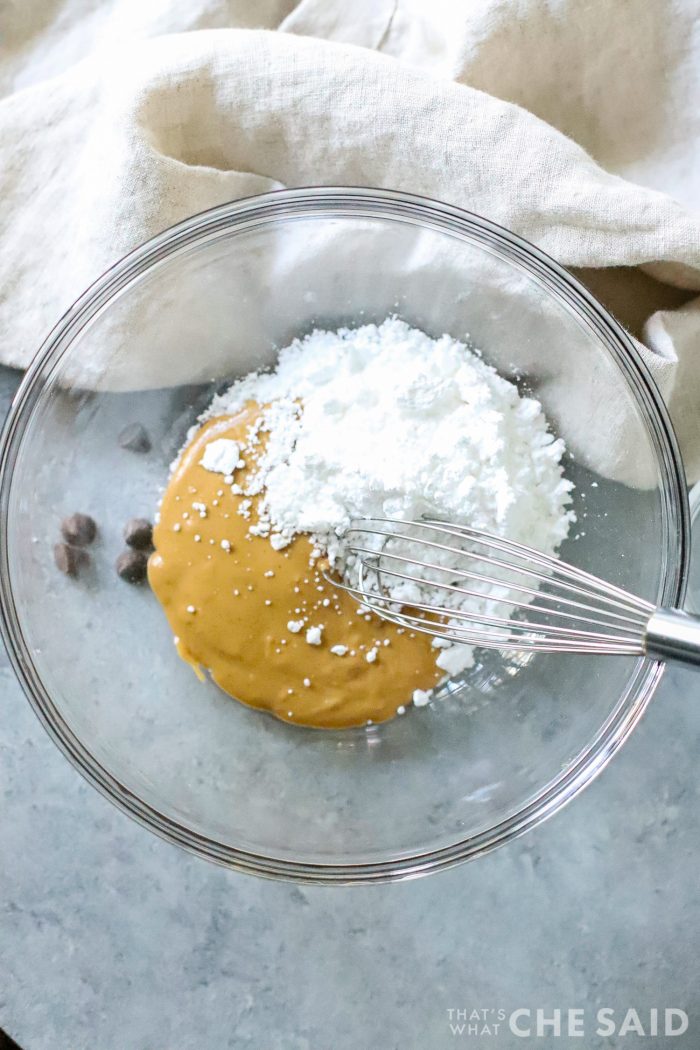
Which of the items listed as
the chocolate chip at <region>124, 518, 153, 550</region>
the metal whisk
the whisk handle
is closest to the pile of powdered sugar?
the metal whisk

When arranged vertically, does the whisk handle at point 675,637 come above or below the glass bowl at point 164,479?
below

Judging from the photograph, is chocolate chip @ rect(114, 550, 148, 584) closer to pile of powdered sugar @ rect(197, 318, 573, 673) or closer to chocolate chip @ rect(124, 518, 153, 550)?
chocolate chip @ rect(124, 518, 153, 550)

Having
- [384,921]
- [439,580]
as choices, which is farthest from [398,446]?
[384,921]

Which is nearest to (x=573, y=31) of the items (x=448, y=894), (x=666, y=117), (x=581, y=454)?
(x=666, y=117)

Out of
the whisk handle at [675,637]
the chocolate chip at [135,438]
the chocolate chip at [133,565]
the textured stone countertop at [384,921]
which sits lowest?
the textured stone countertop at [384,921]

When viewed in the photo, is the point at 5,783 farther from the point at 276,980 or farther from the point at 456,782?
the point at 456,782

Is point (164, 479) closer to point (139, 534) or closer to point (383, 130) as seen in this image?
point (139, 534)

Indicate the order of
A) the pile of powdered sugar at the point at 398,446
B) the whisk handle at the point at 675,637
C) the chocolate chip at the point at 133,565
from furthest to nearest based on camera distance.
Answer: the chocolate chip at the point at 133,565 → the pile of powdered sugar at the point at 398,446 → the whisk handle at the point at 675,637

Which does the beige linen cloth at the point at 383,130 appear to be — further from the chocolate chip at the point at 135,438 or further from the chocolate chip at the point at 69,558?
the chocolate chip at the point at 69,558

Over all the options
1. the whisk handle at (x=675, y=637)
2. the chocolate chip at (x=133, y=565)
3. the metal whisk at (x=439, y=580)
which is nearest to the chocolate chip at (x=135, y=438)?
the chocolate chip at (x=133, y=565)
